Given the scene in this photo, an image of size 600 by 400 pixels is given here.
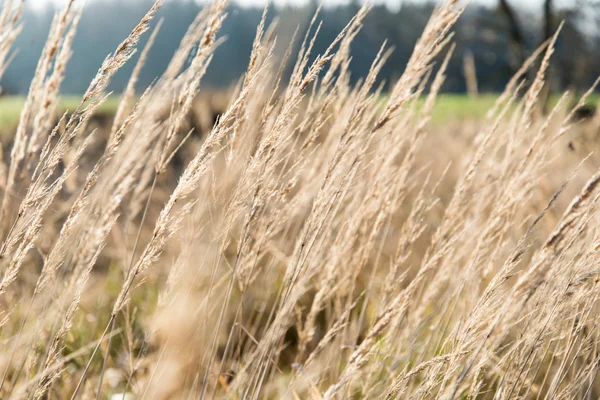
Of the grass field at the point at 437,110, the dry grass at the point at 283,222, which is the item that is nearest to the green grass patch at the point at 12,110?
the grass field at the point at 437,110

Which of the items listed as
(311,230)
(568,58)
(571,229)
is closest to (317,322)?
(311,230)

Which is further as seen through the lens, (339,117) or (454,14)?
(339,117)

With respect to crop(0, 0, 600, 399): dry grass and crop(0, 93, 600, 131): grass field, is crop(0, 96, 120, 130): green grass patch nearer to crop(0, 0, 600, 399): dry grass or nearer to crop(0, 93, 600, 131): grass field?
crop(0, 93, 600, 131): grass field

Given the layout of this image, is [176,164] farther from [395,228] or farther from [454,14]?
[454,14]

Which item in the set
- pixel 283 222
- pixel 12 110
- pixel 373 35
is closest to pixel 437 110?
pixel 12 110

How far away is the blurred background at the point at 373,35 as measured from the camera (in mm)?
2560

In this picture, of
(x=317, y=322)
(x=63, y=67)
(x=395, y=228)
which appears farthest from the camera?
(x=395, y=228)

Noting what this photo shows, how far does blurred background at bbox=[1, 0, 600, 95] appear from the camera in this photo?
8.40 ft

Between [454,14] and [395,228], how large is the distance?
3040 mm

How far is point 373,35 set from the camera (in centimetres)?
3438

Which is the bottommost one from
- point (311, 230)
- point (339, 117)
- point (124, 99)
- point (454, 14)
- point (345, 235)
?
point (345, 235)

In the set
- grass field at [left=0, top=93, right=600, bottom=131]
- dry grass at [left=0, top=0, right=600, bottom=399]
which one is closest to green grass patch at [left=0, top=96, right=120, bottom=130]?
grass field at [left=0, top=93, right=600, bottom=131]

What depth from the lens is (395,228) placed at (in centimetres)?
404

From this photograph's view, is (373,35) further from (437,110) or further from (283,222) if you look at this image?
(283,222)
